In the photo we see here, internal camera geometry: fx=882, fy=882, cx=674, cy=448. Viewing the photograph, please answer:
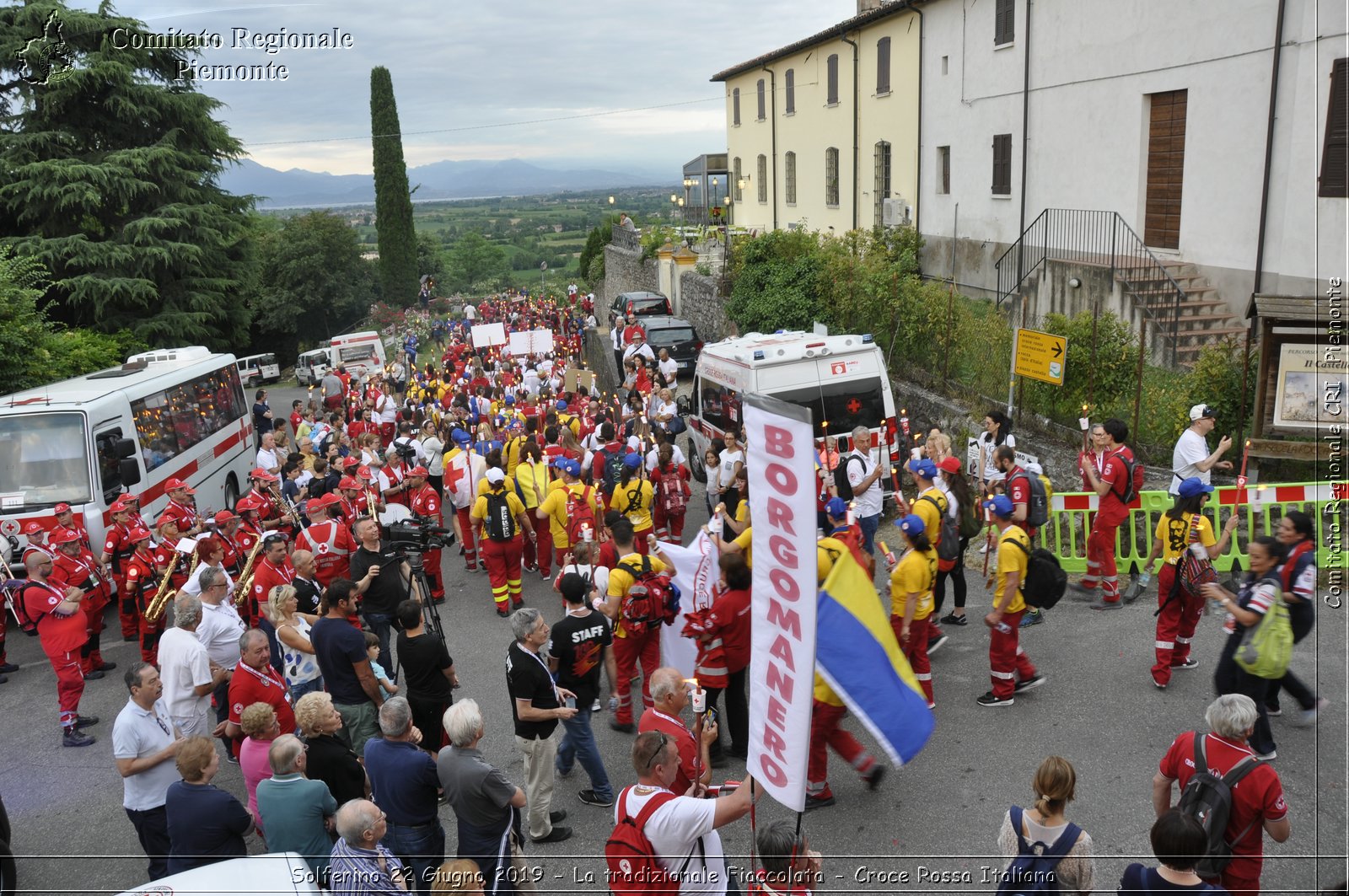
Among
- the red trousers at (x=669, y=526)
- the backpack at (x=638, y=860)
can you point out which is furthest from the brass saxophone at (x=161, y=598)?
the backpack at (x=638, y=860)

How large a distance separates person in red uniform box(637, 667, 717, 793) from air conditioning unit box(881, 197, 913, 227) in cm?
2187

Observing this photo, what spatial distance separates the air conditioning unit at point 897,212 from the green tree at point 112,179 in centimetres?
2103

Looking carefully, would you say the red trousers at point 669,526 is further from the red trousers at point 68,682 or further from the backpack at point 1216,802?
the backpack at point 1216,802

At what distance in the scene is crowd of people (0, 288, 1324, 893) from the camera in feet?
13.8

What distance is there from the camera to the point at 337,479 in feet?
36.1

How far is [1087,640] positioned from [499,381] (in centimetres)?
1401

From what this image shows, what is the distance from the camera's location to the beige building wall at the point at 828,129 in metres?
24.5

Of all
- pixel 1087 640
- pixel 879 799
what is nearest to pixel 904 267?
pixel 1087 640

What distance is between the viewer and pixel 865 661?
172 inches


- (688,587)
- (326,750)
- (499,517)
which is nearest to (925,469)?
(688,587)

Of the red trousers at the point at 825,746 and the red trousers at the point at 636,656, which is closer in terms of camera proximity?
the red trousers at the point at 825,746

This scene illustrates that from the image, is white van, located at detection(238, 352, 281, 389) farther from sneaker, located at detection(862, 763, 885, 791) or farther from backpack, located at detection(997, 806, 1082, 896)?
backpack, located at detection(997, 806, 1082, 896)

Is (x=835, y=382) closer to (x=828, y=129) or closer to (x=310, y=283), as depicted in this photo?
(x=828, y=129)

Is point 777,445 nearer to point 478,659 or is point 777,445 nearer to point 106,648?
point 478,659
